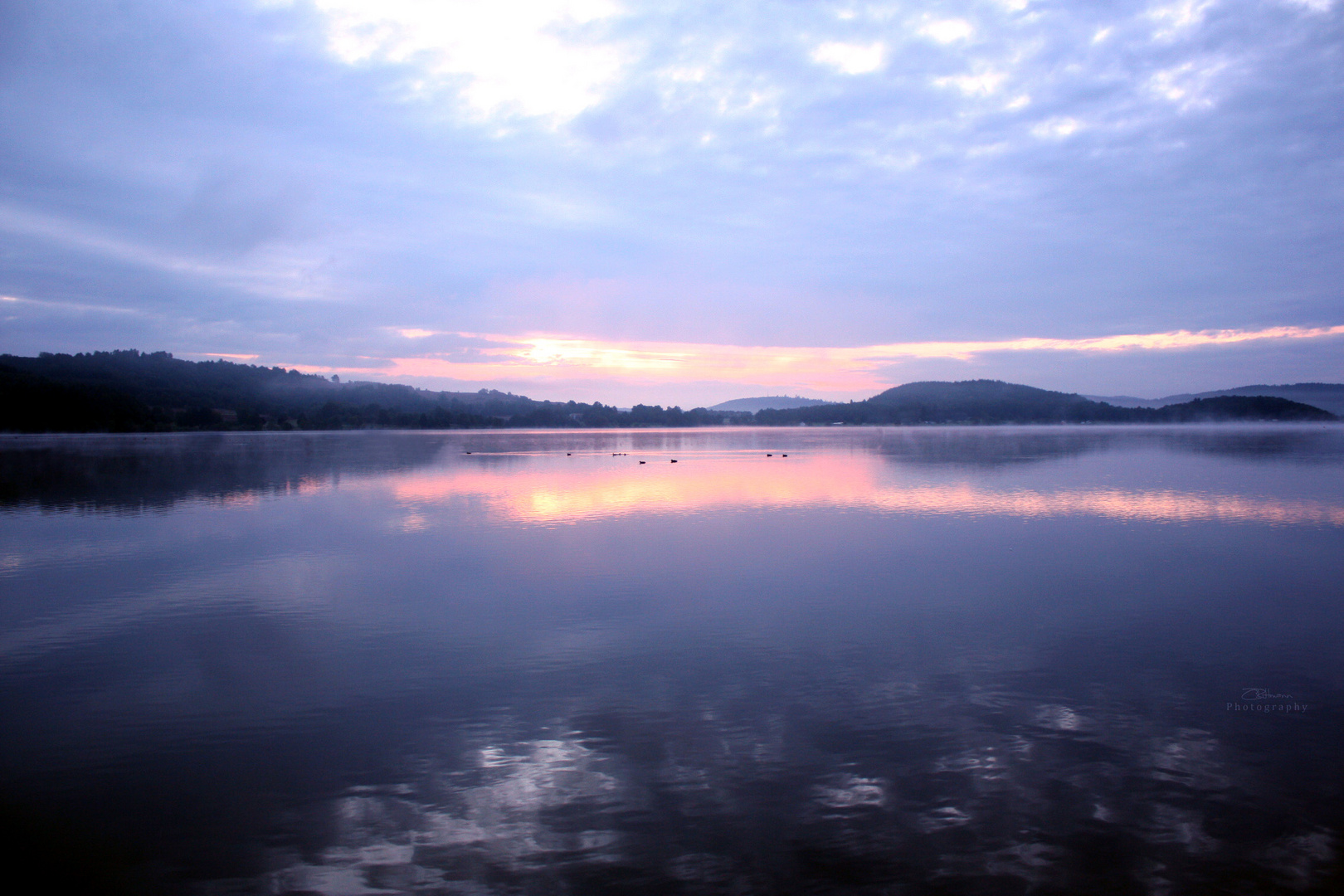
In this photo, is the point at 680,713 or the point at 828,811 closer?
the point at 828,811

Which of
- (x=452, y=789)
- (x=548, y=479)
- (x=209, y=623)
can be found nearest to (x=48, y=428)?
(x=548, y=479)

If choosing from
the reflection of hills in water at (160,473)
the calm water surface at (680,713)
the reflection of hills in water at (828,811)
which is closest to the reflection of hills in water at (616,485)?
the reflection of hills in water at (160,473)

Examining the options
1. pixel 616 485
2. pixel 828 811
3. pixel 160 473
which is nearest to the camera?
pixel 828 811

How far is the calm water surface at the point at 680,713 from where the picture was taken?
464 centimetres

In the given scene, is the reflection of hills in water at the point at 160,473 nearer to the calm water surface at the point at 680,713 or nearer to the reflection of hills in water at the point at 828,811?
the calm water surface at the point at 680,713

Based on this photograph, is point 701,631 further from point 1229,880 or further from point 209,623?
point 209,623

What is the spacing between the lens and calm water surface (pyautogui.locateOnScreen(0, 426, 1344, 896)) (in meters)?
4.64

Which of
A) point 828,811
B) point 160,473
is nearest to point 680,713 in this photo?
point 828,811

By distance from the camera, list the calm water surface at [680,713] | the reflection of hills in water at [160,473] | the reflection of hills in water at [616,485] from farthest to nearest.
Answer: the reflection of hills in water at [160,473], the reflection of hills in water at [616,485], the calm water surface at [680,713]

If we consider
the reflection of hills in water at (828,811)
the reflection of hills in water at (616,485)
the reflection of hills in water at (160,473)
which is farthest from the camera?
the reflection of hills in water at (160,473)

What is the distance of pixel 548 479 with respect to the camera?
1209 inches

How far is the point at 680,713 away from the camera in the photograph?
260 inches

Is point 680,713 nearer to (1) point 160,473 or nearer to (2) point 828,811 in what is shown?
(2) point 828,811

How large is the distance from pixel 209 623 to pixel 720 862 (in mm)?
8114
